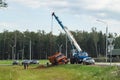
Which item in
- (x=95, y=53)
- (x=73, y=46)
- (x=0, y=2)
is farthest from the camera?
(x=95, y=53)

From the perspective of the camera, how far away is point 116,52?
139875mm

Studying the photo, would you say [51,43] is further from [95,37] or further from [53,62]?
[53,62]

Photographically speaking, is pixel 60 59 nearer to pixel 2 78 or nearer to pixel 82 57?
pixel 82 57

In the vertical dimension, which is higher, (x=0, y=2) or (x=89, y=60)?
(x=0, y=2)

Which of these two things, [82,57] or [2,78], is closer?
[2,78]

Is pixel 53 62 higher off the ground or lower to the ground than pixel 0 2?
lower

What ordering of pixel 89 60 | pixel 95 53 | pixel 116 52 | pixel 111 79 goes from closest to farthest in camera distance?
1. pixel 111 79
2. pixel 89 60
3. pixel 116 52
4. pixel 95 53

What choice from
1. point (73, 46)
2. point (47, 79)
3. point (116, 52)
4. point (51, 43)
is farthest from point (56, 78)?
point (51, 43)

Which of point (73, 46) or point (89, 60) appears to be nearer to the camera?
point (89, 60)

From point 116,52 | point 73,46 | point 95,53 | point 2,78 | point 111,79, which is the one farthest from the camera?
point 95,53

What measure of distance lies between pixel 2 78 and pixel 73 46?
176 ft

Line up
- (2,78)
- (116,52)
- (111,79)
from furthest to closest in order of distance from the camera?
(116,52) → (2,78) → (111,79)

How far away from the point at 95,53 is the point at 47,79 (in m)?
164

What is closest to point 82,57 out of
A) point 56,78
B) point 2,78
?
point 56,78
